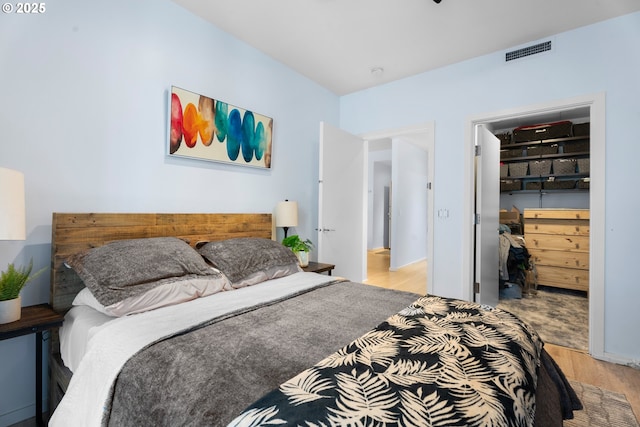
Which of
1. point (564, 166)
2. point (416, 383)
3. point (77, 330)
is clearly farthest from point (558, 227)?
point (77, 330)

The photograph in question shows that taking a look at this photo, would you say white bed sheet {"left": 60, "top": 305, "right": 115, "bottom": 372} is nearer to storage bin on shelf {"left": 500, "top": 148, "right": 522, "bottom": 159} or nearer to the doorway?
the doorway

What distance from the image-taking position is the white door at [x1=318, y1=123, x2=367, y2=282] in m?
3.31

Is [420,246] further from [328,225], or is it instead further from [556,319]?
[328,225]

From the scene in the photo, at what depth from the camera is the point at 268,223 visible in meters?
2.98

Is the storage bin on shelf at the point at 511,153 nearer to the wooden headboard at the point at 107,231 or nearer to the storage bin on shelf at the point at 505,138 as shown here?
the storage bin on shelf at the point at 505,138

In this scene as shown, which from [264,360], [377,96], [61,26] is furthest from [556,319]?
[61,26]

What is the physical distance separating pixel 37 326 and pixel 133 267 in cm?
47

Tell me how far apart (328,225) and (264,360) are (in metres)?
2.42

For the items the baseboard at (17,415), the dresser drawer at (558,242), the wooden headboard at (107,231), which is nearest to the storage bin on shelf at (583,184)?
the dresser drawer at (558,242)

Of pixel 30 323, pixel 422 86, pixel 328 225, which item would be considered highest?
pixel 422 86

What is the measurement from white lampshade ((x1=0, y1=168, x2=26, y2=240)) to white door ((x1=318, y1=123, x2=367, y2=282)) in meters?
2.31

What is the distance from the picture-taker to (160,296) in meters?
1.60

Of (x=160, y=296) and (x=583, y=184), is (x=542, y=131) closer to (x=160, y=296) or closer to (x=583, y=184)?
(x=583, y=184)

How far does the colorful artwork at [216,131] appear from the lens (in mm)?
2307
